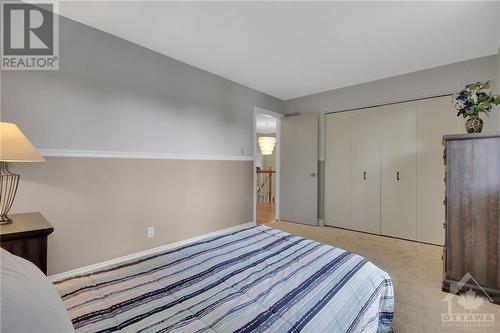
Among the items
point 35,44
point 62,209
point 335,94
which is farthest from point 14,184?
point 335,94

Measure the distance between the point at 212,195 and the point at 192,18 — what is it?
7.24ft

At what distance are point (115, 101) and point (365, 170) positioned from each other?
3.64 m

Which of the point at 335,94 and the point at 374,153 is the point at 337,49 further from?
the point at 374,153

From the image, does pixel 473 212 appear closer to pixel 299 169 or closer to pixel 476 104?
pixel 476 104

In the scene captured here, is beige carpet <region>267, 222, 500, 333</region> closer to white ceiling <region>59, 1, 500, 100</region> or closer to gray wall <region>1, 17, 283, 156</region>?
gray wall <region>1, 17, 283, 156</region>

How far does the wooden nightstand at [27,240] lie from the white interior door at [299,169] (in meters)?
3.74

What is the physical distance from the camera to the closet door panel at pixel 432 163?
318 cm

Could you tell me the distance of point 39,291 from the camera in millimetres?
578

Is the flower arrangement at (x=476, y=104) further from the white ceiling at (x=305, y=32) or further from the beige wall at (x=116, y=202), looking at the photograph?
the beige wall at (x=116, y=202)

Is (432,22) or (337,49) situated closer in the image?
(432,22)

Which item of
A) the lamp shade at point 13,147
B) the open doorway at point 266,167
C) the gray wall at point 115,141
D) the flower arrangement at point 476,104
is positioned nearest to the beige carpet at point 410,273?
the open doorway at point 266,167

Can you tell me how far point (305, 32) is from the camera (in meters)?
2.37

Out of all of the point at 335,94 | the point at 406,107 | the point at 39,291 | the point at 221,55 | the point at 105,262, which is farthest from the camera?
the point at 335,94

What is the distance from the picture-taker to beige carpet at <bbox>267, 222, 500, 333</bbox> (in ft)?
5.55
